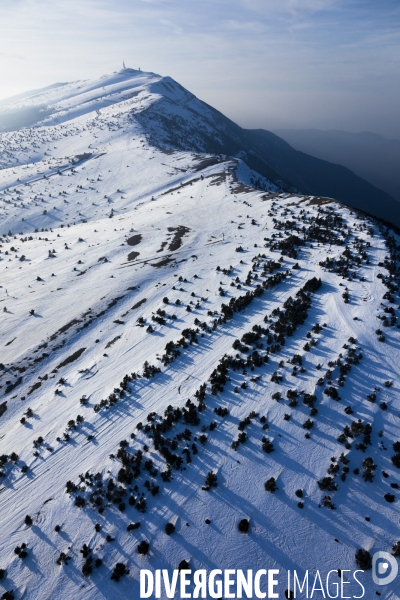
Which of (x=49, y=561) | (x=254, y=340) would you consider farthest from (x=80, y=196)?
(x=49, y=561)

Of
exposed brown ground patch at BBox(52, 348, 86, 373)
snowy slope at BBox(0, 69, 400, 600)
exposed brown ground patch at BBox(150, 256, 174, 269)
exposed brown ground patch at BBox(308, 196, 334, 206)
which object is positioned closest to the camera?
snowy slope at BBox(0, 69, 400, 600)

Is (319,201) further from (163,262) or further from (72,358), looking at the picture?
(72,358)

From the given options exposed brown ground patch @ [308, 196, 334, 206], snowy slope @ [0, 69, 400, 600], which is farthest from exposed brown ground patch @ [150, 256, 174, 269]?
A: exposed brown ground patch @ [308, 196, 334, 206]

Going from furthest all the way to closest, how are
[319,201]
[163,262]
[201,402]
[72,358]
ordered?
[319,201], [163,262], [72,358], [201,402]

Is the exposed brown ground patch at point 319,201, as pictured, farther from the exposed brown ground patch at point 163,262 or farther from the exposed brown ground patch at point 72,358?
the exposed brown ground patch at point 72,358

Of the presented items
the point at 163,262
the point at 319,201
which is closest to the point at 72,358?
the point at 163,262

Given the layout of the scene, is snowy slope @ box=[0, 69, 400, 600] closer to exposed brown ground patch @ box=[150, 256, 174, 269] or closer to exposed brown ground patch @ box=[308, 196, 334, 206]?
exposed brown ground patch @ box=[150, 256, 174, 269]

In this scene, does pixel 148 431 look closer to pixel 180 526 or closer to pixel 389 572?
pixel 180 526

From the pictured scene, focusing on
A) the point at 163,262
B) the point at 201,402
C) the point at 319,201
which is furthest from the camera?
the point at 319,201

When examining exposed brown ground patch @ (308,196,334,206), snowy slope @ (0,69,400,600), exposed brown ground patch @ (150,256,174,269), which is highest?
exposed brown ground patch @ (308,196,334,206)

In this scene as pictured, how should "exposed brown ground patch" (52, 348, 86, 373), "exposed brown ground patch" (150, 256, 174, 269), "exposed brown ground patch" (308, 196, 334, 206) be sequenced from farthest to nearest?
"exposed brown ground patch" (308, 196, 334, 206) → "exposed brown ground patch" (150, 256, 174, 269) → "exposed brown ground patch" (52, 348, 86, 373)

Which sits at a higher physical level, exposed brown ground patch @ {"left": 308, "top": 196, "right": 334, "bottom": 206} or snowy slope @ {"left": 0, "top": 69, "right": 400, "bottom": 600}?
exposed brown ground patch @ {"left": 308, "top": 196, "right": 334, "bottom": 206}
